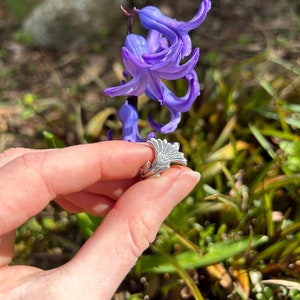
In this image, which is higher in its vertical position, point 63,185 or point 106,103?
point 63,185

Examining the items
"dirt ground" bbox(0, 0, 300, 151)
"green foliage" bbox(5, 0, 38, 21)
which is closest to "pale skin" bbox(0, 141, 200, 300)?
"dirt ground" bbox(0, 0, 300, 151)

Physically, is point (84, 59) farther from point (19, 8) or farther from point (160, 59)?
point (160, 59)

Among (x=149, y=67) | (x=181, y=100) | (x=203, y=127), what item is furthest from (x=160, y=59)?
(x=203, y=127)

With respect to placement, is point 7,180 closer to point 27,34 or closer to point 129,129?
point 129,129

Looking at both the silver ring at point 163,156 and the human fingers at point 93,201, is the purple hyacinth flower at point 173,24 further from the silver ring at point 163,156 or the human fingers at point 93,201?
the human fingers at point 93,201

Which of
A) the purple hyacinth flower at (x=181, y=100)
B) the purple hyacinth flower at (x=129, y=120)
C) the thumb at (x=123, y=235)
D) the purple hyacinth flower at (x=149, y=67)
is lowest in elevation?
the thumb at (x=123, y=235)

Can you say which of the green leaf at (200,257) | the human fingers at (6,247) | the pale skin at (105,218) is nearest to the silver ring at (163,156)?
the pale skin at (105,218)

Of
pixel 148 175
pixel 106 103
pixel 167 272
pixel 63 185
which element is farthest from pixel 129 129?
pixel 106 103
